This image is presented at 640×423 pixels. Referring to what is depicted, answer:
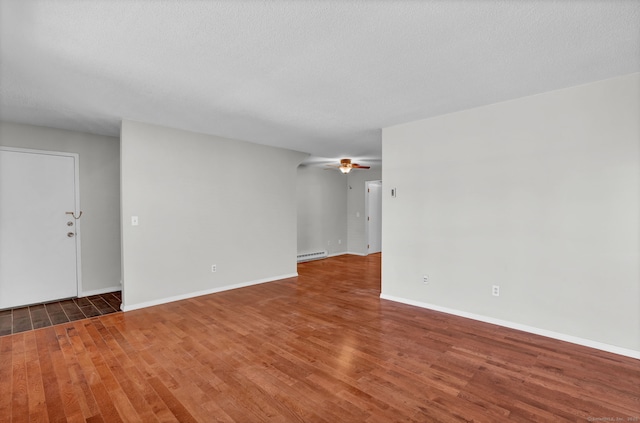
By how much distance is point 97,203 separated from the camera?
4738 mm

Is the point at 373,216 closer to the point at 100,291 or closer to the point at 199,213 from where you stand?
the point at 199,213

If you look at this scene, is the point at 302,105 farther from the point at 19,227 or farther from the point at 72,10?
the point at 19,227

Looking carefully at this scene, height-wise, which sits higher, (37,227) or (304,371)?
(37,227)

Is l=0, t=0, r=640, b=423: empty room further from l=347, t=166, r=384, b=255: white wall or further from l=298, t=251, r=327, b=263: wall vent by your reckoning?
l=347, t=166, r=384, b=255: white wall

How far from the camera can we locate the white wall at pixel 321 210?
787 cm

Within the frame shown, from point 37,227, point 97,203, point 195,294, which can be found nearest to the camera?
point 37,227

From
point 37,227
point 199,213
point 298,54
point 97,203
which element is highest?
point 298,54

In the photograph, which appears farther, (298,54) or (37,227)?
(37,227)

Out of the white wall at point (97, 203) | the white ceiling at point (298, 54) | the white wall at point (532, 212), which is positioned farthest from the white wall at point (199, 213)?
the white wall at point (532, 212)

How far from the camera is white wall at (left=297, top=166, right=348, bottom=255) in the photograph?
7871 millimetres

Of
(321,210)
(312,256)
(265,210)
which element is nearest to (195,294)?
(265,210)

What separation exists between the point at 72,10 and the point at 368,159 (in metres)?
5.91

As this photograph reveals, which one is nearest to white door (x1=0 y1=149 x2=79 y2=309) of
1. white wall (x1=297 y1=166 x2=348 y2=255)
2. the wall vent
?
the wall vent

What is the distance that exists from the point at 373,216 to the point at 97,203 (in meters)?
6.51
